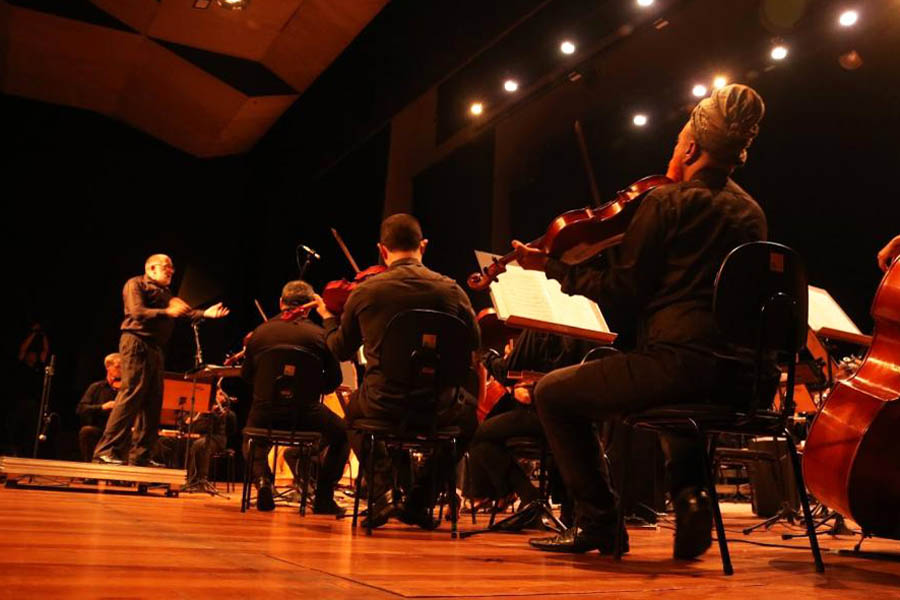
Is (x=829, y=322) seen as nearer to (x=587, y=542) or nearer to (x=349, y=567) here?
(x=587, y=542)

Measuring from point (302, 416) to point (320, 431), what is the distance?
16 centimetres

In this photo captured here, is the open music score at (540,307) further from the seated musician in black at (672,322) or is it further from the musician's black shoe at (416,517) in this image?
the musician's black shoe at (416,517)

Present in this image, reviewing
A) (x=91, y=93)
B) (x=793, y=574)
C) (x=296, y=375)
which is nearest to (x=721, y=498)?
(x=296, y=375)

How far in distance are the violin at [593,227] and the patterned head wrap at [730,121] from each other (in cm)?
18

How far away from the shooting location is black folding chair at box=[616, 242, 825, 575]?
6.48 feet

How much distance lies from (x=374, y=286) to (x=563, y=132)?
212 inches

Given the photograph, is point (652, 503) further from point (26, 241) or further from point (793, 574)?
point (26, 241)

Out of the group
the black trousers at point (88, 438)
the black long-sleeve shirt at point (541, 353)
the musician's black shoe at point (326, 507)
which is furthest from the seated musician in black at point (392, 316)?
the black trousers at point (88, 438)

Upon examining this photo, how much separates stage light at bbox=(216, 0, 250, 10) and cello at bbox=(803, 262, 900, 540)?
23.5ft

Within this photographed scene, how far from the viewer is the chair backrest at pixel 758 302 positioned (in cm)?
197

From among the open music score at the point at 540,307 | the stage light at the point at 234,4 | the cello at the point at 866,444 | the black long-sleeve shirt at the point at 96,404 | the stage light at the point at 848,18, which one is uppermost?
the stage light at the point at 234,4

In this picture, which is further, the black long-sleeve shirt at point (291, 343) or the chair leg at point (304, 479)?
the black long-sleeve shirt at point (291, 343)

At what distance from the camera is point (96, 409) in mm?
7875

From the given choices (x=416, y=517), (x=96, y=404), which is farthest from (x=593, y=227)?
(x=96, y=404)
